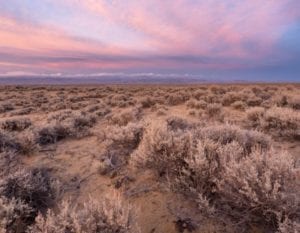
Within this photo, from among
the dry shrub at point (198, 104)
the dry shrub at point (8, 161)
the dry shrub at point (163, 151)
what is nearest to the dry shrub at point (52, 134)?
the dry shrub at point (8, 161)

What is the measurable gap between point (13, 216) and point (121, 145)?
379 centimetres

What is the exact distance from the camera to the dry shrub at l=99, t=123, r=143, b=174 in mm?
6233

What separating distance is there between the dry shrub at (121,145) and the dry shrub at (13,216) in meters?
2.27

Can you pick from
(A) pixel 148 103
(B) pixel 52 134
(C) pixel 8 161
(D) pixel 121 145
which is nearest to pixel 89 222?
(C) pixel 8 161

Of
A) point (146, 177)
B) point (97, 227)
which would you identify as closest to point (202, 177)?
point (146, 177)

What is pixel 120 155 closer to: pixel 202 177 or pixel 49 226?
pixel 202 177

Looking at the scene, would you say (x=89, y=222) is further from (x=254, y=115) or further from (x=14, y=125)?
(x=14, y=125)

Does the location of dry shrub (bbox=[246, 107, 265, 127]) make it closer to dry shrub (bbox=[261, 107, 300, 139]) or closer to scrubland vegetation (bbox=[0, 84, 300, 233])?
dry shrub (bbox=[261, 107, 300, 139])

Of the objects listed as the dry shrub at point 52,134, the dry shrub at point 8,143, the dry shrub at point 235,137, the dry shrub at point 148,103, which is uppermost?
the dry shrub at point 235,137

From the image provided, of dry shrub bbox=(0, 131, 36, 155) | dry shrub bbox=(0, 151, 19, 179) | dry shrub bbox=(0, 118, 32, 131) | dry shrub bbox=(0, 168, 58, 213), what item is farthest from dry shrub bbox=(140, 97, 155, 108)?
dry shrub bbox=(0, 168, 58, 213)

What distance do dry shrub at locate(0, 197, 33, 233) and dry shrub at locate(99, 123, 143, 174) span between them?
2267 millimetres

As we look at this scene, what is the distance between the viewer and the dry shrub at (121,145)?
245 inches

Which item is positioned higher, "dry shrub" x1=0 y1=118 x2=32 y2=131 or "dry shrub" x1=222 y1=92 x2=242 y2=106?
"dry shrub" x1=222 y1=92 x2=242 y2=106

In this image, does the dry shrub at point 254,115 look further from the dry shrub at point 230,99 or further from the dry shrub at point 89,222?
the dry shrub at point 89,222
